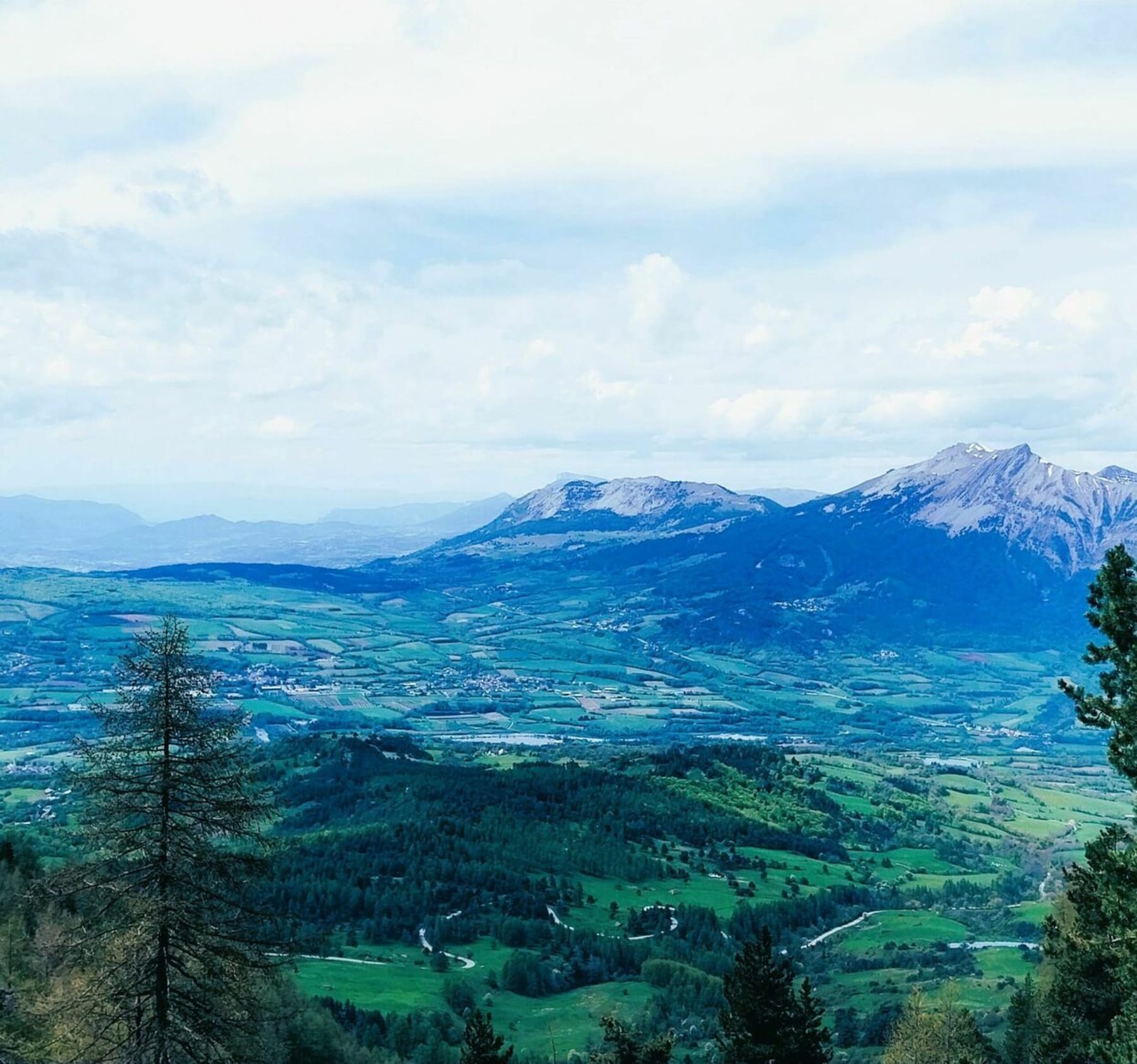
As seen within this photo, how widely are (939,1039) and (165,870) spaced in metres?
45.0

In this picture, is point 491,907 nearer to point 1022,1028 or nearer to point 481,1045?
point 1022,1028

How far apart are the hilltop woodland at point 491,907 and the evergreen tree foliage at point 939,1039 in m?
0.20

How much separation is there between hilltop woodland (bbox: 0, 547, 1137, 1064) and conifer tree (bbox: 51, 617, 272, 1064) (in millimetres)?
65

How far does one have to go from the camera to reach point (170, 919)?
22562 mm

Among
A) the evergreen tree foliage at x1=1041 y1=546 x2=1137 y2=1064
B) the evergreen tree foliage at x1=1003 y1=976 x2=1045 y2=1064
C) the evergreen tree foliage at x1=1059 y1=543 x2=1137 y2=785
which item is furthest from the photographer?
the evergreen tree foliage at x1=1003 y1=976 x2=1045 y2=1064

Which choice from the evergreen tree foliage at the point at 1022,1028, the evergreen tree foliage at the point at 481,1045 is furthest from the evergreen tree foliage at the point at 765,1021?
the evergreen tree foliage at the point at 1022,1028

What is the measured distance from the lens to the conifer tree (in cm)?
2245

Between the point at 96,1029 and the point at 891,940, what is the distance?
121 m

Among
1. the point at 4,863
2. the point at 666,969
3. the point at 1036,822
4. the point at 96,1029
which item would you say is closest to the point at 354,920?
the point at 666,969

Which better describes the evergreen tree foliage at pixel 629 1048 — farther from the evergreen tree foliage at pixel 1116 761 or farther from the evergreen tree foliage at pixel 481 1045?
the evergreen tree foliage at pixel 1116 761

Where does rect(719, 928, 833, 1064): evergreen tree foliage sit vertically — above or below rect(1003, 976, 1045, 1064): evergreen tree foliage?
above

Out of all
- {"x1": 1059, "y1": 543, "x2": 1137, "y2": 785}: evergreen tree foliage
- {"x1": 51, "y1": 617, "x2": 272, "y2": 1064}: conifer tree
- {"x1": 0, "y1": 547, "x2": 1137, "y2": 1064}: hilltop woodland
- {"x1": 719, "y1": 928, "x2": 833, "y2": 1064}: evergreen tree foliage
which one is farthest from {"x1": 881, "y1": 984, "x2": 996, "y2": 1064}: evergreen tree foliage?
{"x1": 51, "y1": 617, "x2": 272, "y2": 1064}: conifer tree

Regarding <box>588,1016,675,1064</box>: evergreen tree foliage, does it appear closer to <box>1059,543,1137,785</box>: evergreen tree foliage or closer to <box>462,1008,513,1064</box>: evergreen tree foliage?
<box>462,1008,513,1064</box>: evergreen tree foliage

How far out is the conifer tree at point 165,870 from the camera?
22.5 meters
